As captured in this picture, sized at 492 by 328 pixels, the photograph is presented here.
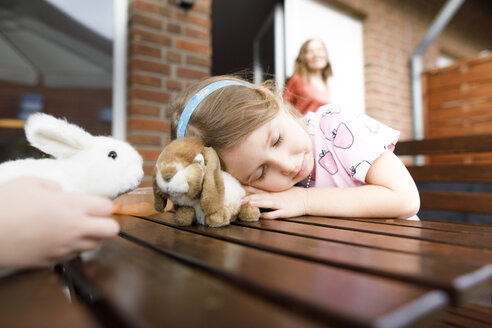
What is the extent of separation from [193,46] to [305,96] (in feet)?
2.81

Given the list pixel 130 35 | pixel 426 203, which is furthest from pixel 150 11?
pixel 426 203

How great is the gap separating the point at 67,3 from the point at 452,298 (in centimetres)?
250

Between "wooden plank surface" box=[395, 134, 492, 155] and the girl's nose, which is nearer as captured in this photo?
the girl's nose

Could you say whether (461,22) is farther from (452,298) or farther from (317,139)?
(452,298)

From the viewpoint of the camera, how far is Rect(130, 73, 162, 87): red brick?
205 centimetres

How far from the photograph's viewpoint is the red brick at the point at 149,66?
2.06 m

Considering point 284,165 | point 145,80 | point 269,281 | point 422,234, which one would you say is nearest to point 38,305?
point 269,281

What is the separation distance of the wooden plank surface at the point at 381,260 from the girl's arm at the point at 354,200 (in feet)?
0.86

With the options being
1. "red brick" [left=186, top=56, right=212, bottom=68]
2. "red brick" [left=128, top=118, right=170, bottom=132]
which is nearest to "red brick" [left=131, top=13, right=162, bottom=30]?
"red brick" [left=186, top=56, right=212, bottom=68]

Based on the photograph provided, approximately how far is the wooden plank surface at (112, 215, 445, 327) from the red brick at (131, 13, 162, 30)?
1.93m

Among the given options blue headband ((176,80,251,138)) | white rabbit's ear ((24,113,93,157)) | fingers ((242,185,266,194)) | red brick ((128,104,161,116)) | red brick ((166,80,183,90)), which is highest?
red brick ((166,80,183,90))

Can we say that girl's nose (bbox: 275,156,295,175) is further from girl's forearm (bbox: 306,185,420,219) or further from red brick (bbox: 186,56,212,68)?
red brick (bbox: 186,56,212,68)

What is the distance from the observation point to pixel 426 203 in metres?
1.79

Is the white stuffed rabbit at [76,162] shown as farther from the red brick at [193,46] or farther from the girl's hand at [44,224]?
the red brick at [193,46]
